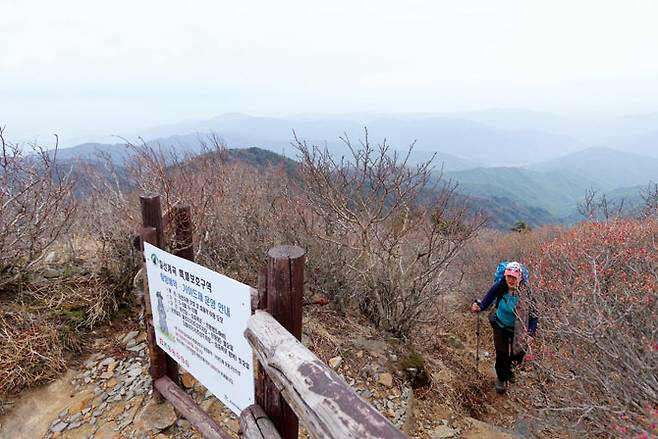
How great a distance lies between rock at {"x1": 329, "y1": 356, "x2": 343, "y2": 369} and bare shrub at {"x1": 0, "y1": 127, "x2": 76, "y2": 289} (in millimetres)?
3195

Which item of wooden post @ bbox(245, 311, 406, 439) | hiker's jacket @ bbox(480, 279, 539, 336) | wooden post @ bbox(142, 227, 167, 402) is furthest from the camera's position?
hiker's jacket @ bbox(480, 279, 539, 336)

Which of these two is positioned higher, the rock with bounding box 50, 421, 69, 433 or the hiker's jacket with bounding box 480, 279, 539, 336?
the hiker's jacket with bounding box 480, 279, 539, 336

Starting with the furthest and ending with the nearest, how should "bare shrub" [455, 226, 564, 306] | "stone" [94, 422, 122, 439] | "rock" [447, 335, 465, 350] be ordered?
"bare shrub" [455, 226, 564, 306] → "rock" [447, 335, 465, 350] → "stone" [94, 422, 122, 439]

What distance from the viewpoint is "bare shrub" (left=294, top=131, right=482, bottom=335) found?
4.61 m

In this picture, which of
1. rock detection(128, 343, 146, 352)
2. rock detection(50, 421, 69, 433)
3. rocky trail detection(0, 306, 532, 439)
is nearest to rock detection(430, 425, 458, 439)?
rocky trail detection(0, 306, 532, 439)

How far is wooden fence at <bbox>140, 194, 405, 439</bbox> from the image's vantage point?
108cm

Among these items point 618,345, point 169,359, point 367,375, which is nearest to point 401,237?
point 367,375

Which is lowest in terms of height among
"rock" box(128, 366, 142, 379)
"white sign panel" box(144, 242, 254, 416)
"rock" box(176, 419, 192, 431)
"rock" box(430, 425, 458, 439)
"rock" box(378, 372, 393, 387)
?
"rock" box(430, 425, 458, 439)

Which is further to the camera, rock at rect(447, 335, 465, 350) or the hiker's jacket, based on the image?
rock at rect(447, 335, 465, 350)

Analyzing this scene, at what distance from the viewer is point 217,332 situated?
6.65 feet

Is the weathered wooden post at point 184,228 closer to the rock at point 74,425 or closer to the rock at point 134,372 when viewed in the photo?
the rock at point 134,372

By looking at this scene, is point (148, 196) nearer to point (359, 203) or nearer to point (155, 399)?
point (155, 399)

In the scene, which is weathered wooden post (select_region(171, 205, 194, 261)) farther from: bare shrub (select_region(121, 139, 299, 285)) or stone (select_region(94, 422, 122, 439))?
bare shrub (select_region(121, 139, 299, 285))

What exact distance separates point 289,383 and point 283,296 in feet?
1.25
